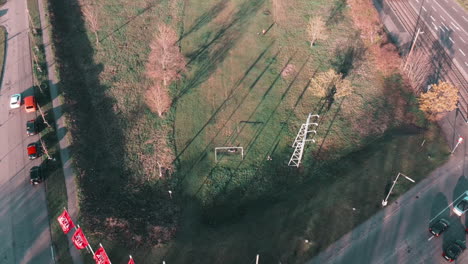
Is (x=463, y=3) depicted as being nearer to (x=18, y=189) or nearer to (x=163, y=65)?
(x=163, y=65)

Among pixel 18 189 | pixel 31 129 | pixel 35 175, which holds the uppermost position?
pixel 31 129

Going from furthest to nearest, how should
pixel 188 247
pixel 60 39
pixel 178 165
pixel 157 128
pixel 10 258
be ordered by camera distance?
pixel 60 39 → pixel 157 128 → pixel 178 165 → pixel 188 247 → pixel 10 258

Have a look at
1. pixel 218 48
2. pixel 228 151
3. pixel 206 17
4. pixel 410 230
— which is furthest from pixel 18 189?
pixel 410 230

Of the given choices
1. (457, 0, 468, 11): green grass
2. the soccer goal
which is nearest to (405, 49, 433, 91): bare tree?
(457, 0, 468, 11): green grass

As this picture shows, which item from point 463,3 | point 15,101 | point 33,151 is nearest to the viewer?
point 33,151

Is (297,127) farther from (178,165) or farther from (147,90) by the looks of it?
(147,90)

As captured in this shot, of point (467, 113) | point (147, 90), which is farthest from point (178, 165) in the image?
point (467, 113)

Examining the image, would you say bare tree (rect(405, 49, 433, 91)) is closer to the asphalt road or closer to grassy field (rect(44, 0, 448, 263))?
grassy field (rect(44, 0, 448, 263))
